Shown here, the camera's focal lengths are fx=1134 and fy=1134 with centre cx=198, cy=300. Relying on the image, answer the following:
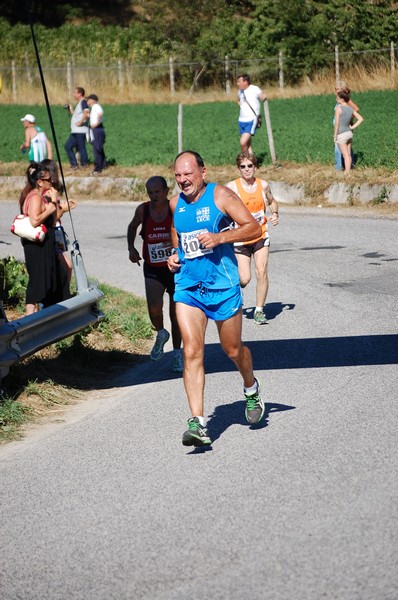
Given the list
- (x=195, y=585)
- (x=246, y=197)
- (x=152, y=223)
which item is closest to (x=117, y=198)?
(x=246, y=197)

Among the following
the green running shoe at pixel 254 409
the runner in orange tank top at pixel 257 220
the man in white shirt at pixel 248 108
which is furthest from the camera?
the man in white shirt at pixel 248 108

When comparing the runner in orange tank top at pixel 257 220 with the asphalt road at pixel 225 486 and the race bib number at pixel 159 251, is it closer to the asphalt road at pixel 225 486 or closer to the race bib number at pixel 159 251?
the asphalt road at pixel 225 486

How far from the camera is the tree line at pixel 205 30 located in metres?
47.1

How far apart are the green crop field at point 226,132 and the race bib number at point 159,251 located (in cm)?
1228

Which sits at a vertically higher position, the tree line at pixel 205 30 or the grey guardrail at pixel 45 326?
the tree line at pixel 205 30

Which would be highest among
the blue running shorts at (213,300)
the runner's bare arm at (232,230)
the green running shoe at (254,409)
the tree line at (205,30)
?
the tree line at (205,30)

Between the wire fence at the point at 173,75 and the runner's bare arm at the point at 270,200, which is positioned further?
the wire fence at the point at 173,75

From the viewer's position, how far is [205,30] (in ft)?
186

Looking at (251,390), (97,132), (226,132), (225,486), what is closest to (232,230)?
(251,390)

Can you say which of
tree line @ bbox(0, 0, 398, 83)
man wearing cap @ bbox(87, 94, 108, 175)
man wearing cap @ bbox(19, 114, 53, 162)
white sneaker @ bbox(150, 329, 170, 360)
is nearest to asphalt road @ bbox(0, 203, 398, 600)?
white sneaker @ bbox(150, 329, 170, 360)

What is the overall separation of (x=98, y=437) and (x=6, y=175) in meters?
21.1

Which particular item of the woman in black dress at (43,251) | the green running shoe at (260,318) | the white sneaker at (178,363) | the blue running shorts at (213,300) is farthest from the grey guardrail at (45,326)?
the green running shoe at (260,318)

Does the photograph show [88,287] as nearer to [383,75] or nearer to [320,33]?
[383,75]

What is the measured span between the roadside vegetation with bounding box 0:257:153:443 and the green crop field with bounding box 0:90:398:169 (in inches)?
419
